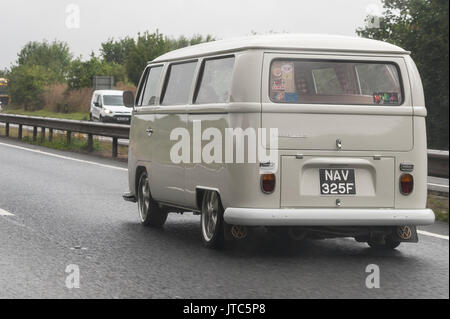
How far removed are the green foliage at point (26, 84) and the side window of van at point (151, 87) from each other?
82.2m

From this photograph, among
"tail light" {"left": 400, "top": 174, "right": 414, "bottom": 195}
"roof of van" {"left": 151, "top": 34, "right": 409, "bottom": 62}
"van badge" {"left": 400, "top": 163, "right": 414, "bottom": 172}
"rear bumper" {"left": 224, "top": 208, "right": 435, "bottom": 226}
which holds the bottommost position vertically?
"rear bumper" {"left": 224, "top": 208, "right": 435, "bottom": 226}

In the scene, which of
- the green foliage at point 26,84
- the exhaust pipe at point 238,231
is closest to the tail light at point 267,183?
the exhaust pipe at point 238,231

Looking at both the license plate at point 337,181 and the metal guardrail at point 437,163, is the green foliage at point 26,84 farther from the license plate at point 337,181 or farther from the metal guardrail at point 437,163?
the license plate at point 337,181

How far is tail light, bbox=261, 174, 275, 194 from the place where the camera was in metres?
8.27

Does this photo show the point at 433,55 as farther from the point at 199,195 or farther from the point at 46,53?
the point at 46,53

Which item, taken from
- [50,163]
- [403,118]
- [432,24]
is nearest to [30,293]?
[403,118]

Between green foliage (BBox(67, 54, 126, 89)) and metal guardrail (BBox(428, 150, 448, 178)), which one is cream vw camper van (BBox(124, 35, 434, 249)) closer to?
metal guardrail (BBox(428, 150, 448, 178))

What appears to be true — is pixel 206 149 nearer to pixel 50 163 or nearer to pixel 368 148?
pixel 368 148

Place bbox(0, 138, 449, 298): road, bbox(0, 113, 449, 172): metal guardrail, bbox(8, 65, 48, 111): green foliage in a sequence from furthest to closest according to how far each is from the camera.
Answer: bbox(8, 65, 48, 111): green foliage
bbox(0, 113, 449, 172): metal guardrail
bbox(0, 138, 449, 298): road

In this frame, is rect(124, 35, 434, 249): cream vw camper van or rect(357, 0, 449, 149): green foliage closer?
rect(124, 35, 434, 249): cream vw camper van

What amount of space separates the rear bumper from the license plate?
17 cm

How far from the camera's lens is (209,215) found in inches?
356

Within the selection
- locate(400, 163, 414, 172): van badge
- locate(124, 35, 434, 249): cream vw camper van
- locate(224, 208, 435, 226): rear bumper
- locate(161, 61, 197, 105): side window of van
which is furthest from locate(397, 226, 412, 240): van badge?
locate(161, 61, 197, 105): side window of van
